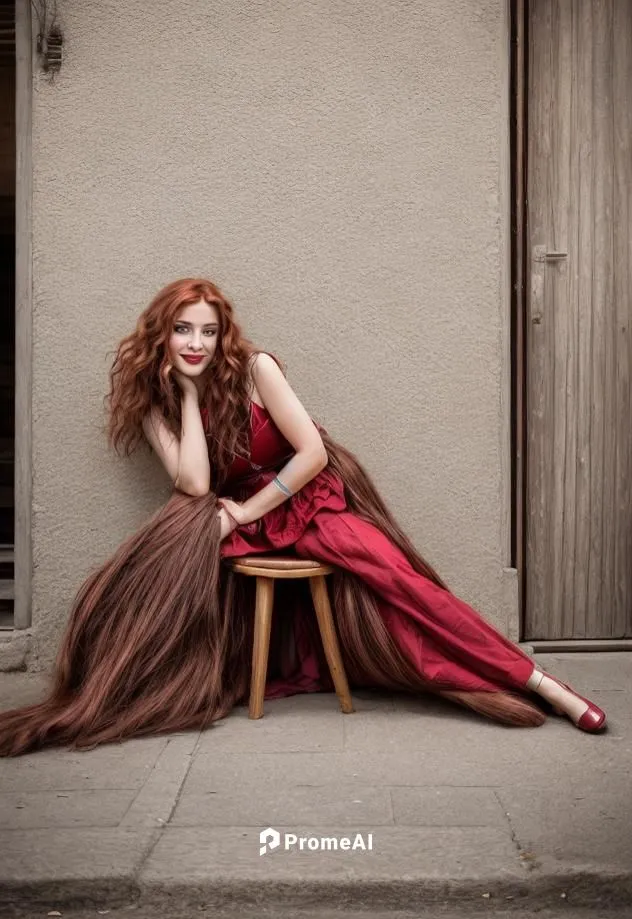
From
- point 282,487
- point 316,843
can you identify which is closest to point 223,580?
point 282,487

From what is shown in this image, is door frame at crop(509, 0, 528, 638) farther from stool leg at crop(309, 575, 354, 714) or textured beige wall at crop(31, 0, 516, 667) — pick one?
stool leg at crop(309, 575, 354, 714)

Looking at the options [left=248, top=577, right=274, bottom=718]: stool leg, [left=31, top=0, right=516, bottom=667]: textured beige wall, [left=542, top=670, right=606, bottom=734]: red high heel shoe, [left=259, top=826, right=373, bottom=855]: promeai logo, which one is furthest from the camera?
[left=31, top=0, right=516, bottom=667]: textured beige wall

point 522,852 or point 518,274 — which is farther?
point 518,274

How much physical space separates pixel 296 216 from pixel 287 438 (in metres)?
1.02

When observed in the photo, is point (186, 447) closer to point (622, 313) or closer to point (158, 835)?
point (158, 835)

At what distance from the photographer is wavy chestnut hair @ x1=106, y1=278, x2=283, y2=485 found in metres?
3.68

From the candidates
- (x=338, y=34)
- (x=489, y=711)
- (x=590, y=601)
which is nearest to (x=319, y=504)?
(x=489, y=711)

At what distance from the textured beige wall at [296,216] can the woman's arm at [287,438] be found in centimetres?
51

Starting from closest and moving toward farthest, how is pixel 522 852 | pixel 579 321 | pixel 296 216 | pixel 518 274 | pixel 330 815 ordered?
pixel 522 852
pixel 330 815
pixel 296 216
pixel 518 274
pixel 579 321

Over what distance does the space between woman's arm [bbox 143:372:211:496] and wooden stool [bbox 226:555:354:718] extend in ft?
1.08

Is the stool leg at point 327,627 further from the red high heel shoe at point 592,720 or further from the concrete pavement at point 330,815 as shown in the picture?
the red high heel shoe at point 592,720

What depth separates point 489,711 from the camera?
11.3 ft

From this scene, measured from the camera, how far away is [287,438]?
367cm

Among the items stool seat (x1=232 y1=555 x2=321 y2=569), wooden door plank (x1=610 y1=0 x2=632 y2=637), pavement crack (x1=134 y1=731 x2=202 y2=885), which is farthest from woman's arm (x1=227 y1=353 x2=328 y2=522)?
wooden door plank (x1=610 y1=0 x2=632 y2=637)
